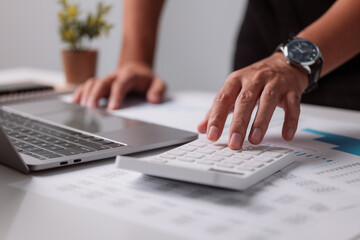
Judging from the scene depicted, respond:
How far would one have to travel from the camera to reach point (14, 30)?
11.7 ft

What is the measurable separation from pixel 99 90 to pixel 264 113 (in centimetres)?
56

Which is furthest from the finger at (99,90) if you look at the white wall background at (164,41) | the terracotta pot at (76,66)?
the white wall background at (164,41)

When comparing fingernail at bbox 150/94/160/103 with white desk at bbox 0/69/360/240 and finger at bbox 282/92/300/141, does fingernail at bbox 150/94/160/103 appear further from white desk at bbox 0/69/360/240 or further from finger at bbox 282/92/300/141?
white desk at bbox 0/69/360/240

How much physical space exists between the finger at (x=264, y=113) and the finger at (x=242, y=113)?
0.04 ft

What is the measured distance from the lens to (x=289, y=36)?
4.17 feet

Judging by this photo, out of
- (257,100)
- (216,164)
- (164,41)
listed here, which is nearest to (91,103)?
(257,100)

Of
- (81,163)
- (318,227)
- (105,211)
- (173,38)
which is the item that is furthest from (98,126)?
(173,38)

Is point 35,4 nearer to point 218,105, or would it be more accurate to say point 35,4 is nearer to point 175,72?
point 175,72

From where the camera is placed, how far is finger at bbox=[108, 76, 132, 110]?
1224 mm

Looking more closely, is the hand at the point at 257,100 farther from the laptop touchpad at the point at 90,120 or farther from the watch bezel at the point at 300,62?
the laptop touchpad at the point at 90,120

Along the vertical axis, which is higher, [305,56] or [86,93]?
[305,56]

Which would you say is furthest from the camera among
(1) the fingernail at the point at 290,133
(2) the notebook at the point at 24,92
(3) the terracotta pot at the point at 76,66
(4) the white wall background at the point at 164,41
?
(4) the white wall background at the point at 164,41

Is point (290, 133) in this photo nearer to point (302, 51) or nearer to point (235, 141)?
point (235, 141)

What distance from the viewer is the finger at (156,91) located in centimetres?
131
